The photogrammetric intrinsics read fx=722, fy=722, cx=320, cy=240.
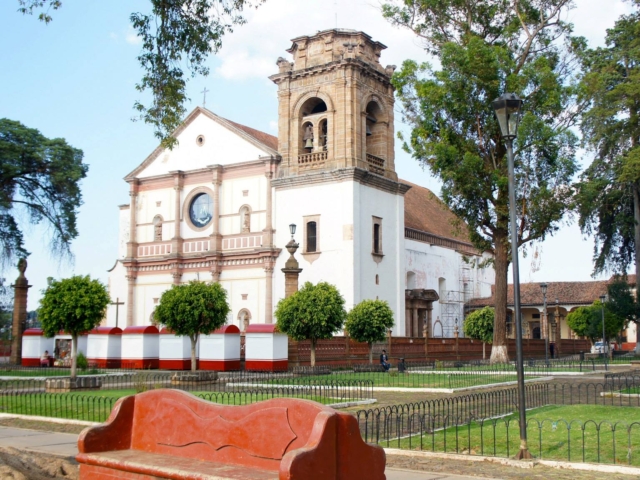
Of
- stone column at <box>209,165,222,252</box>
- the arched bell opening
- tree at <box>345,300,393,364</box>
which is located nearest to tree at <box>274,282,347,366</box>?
tree at <box>345,300,393,364</box>

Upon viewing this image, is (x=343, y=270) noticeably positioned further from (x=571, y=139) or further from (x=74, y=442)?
(x=74, y=442)

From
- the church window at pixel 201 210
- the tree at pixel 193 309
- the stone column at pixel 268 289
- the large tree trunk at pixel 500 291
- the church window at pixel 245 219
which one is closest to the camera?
the tree at pixel 193 309

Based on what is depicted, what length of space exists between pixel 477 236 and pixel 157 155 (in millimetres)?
21692

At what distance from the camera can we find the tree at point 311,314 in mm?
26125

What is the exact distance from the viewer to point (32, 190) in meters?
37.6

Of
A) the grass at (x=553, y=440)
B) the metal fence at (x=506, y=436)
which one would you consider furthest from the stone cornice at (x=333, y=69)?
the grass at (x=553, y=440)

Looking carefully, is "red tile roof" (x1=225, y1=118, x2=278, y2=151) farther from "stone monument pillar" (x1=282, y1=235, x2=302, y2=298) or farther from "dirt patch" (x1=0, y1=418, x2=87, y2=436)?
"dirt patch" (x1=0, y1=418, x2=87, y2=436)

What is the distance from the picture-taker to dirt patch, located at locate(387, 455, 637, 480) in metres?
7.64

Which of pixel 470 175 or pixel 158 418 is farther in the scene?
pixel 470 175

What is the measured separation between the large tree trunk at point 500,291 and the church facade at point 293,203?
4.63 m

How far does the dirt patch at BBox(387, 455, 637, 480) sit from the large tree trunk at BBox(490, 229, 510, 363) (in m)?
21.0

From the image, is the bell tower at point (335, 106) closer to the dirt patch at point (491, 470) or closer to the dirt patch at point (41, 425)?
the dirt patch at point (41, 425)

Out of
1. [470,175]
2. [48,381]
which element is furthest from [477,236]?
[48,381]

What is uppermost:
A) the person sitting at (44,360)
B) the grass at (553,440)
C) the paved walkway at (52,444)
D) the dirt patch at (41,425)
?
the person sitting at (44,360)
